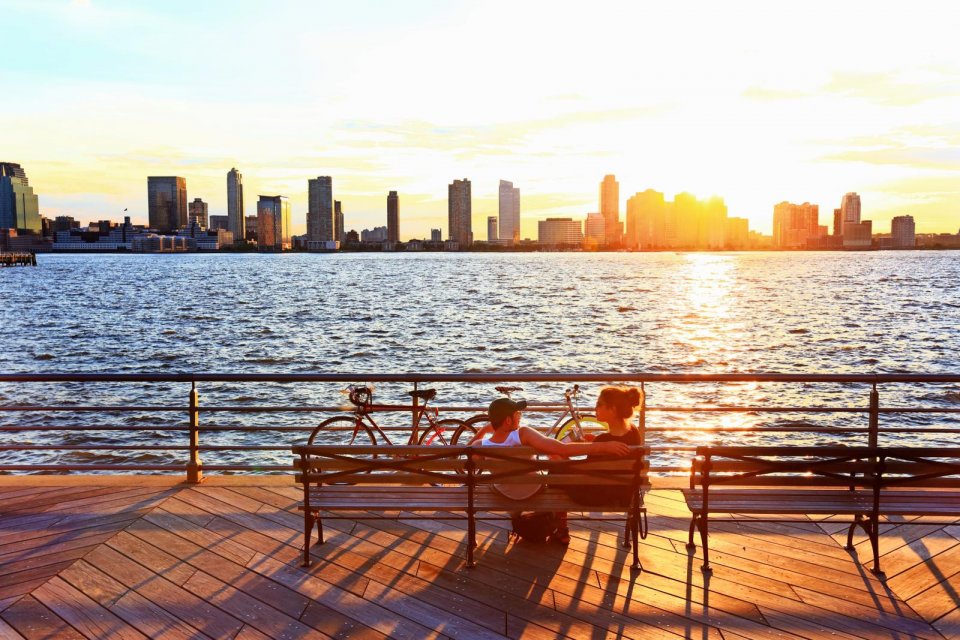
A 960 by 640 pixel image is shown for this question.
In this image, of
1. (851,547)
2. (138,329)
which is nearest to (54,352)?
(138,329)

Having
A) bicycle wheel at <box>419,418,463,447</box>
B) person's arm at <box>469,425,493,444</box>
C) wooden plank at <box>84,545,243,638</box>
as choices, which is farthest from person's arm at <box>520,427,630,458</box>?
bicycle wheel at <box>419,418,463,447</box>

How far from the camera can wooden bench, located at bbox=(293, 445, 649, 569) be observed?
5.91m

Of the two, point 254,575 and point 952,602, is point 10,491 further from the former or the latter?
point 952,602

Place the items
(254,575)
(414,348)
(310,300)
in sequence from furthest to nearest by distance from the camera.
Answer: (310,300) < (414,348) < (254,575)

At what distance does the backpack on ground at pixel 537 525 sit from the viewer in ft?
21.5

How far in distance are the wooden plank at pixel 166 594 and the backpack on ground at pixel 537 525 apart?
2437mm

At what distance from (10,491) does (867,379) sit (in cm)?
878

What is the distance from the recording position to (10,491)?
797cm

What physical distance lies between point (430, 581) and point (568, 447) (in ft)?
4.84

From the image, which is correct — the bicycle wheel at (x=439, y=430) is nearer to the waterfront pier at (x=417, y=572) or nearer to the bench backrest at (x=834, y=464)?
the waterfront pier at (x=417, y=572)

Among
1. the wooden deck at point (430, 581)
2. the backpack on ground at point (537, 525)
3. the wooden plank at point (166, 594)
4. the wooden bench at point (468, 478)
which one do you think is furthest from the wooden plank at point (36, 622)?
the backpack on ground at point (537, 525)

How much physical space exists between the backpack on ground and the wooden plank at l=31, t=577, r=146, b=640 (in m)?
3.01

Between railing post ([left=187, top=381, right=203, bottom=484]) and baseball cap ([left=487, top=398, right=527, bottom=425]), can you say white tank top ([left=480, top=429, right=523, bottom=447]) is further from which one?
railing post ([left=187, top=381, right=203, bottom=484])

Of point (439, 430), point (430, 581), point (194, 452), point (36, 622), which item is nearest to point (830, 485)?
point (430, 581)
